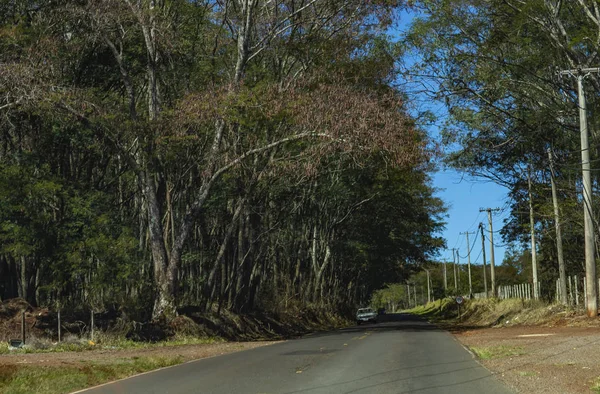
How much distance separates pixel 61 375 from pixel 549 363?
9.74 m

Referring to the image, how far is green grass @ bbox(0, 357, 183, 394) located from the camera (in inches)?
523

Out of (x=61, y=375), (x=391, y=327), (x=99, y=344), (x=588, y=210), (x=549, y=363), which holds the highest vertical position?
(x=588, y=210)

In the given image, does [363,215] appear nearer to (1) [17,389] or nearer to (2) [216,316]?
(2) [216,316]

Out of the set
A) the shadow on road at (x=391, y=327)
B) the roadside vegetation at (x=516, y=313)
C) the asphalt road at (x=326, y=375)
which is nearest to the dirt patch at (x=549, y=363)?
the asphalt road at (x=326, y=375)

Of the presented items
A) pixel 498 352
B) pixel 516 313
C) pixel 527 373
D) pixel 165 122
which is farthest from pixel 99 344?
pixel 516 313

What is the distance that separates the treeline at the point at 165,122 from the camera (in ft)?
84.0

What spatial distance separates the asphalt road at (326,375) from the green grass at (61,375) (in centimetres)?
65

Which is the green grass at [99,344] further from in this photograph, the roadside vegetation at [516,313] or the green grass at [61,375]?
the roadside vegetation at [516,313]

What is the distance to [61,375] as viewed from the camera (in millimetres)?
14500

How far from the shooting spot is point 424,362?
16.7 metres

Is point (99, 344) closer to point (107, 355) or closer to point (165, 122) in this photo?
point (107, 355)

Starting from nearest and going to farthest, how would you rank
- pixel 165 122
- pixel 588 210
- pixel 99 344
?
pixel 99 344 → pixel 165 122 → pixel 588 210

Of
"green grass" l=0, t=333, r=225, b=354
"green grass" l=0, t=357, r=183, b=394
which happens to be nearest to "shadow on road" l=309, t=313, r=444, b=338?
"green grass" l=0, t=333, r=225, b=354

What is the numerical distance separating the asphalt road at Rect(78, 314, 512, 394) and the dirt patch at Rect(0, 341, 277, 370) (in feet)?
6.97
